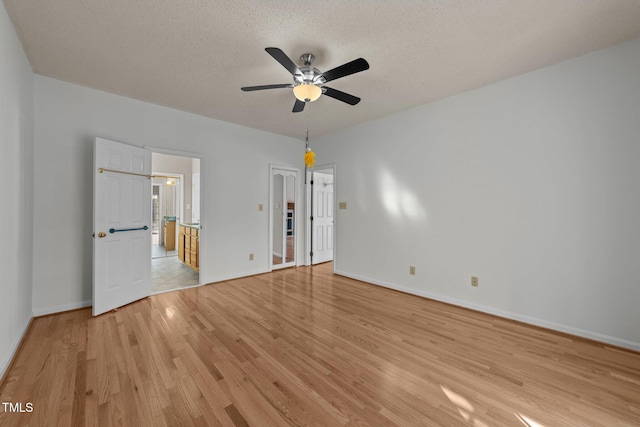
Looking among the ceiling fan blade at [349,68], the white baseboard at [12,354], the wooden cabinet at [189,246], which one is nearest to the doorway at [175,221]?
the wooden cabinet at [189,246]

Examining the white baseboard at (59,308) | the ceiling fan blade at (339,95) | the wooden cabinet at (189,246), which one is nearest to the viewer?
the ceiling fan blade at (339,95)

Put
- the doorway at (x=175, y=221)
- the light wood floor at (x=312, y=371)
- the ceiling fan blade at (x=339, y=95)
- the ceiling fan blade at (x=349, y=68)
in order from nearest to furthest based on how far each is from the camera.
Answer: the light wood floor at (x=312, y=371)
the ceiling fan blade at (x=349, y=68)
the ceiling fan blade at (x=339, y=95)
the doorway at (x=175, y=221)

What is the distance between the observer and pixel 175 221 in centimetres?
723

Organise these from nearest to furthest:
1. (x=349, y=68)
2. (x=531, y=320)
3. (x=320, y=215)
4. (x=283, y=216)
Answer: (x=349, y=68) < (x=531, y=320) < (x=283, y=216) < (x=320, y=215)

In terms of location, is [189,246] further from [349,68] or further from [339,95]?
[349,68]

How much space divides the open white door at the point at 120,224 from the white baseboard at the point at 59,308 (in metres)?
0.44

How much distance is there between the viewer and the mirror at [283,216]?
212 inches

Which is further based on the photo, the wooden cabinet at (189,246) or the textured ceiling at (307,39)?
the wooden cabinet at (189,246)

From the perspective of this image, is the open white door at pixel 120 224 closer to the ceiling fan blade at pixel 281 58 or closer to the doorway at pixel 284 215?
the doorway at pixel 284 215

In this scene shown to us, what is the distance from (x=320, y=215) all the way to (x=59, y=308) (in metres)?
4.31

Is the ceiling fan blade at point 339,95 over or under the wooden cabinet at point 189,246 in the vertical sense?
over

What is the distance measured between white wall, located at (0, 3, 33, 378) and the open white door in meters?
0.54

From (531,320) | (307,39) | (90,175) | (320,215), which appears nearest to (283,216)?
(320,215)

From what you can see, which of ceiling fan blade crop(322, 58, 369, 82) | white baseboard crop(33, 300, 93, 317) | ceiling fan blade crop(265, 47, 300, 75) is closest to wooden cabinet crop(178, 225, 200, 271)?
white baseboard crop(33, 300, 93, 317)
